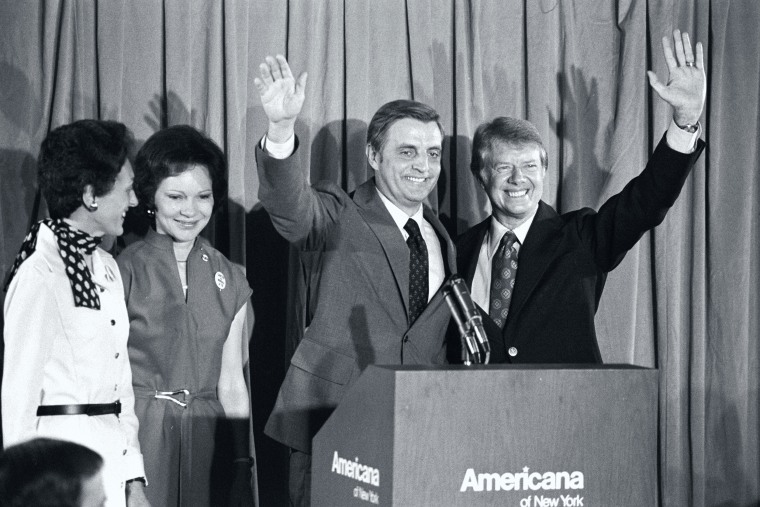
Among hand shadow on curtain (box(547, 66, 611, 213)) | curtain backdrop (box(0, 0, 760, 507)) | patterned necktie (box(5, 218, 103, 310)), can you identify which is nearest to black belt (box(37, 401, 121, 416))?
patterned necktie (box(5, 218, 103, 310))

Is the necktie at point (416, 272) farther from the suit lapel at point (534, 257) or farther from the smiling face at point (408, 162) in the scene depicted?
the suit lapel at point (534, 257)

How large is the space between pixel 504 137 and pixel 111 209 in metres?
1.36

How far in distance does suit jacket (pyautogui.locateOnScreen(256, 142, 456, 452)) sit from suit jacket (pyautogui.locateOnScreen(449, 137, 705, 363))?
0.27 m

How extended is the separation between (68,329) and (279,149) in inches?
26.7

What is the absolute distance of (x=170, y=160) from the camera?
106 inches

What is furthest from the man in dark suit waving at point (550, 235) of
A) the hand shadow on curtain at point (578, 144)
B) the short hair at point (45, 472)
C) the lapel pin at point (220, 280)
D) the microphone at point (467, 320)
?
the short hair at point (45, 472)

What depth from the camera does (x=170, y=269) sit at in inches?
Answer: 106

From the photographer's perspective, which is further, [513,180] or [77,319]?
[513,180]

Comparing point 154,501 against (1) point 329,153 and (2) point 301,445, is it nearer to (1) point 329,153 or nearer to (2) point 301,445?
(2) point 301,445

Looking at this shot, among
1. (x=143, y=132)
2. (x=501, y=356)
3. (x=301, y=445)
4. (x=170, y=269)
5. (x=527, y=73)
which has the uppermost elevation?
(x=527, y=73)

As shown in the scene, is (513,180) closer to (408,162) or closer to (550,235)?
(550,235)

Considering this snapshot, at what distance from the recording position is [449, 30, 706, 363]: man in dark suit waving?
2.75 meters

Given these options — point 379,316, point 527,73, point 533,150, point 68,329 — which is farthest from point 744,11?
point 68,329

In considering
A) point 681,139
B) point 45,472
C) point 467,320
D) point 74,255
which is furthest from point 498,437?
point 681,139
